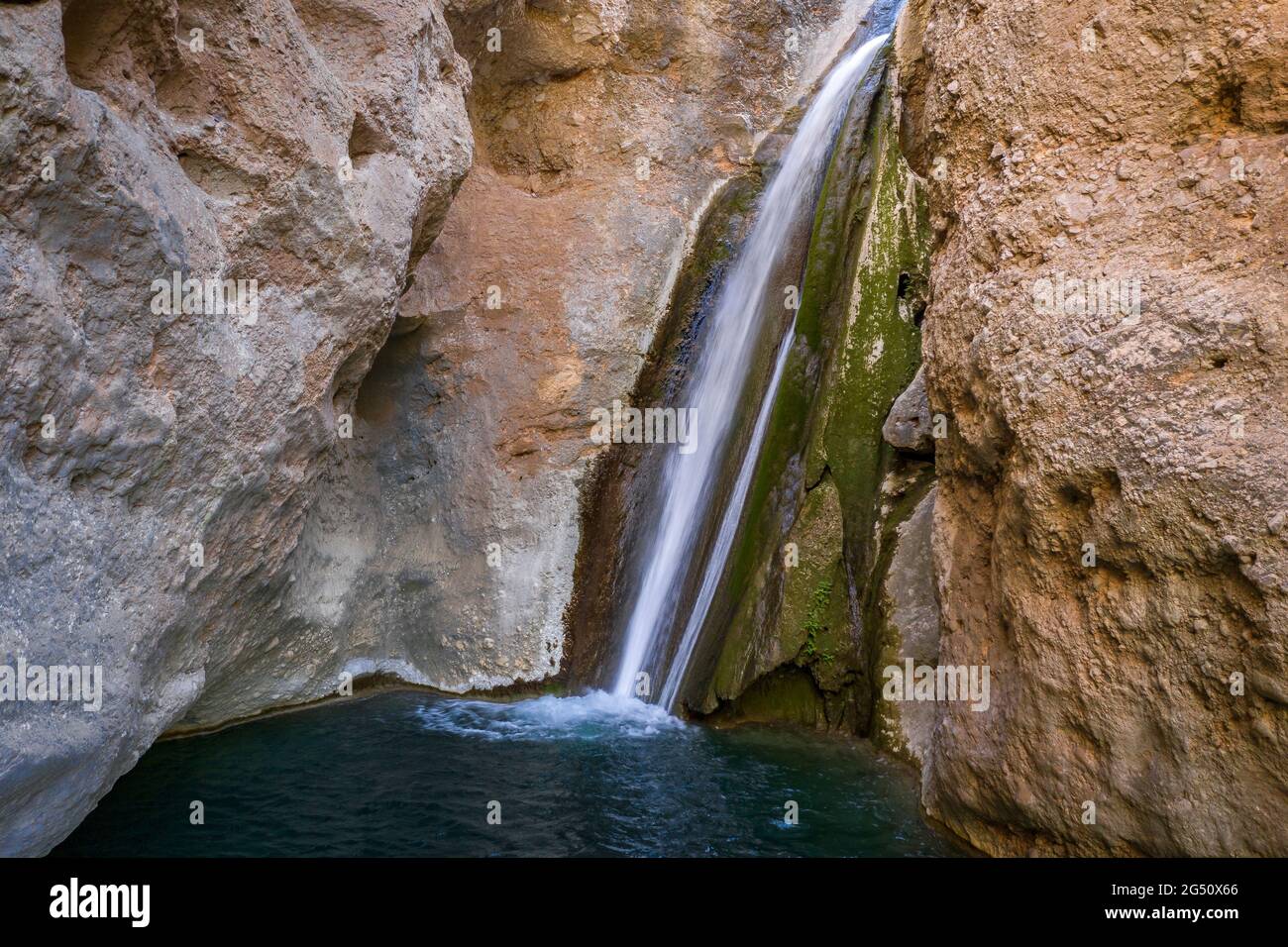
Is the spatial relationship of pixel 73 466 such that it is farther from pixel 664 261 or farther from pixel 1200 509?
pixel 664 261

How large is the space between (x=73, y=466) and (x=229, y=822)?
2.25m

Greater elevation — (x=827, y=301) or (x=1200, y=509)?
(x=827, y=301)

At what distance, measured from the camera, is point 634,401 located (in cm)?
900

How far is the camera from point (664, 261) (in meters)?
9.47

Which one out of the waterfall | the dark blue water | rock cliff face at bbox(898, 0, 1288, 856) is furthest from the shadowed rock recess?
the dark blue water

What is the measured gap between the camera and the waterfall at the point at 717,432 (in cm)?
777

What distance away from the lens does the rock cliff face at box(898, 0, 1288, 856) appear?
4086mm

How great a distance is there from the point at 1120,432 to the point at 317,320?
15.3ft

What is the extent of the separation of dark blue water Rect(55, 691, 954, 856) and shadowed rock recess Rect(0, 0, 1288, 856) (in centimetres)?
40

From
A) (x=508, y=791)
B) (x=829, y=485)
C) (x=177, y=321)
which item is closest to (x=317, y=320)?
(x=177, y=321)

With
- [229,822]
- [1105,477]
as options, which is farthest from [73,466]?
[1105,477]

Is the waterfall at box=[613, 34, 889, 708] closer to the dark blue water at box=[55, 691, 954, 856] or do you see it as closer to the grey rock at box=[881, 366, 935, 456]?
the dark blue water at box=[55, 691, 954, 856]

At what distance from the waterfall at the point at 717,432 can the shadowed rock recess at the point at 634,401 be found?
9.2 inches
